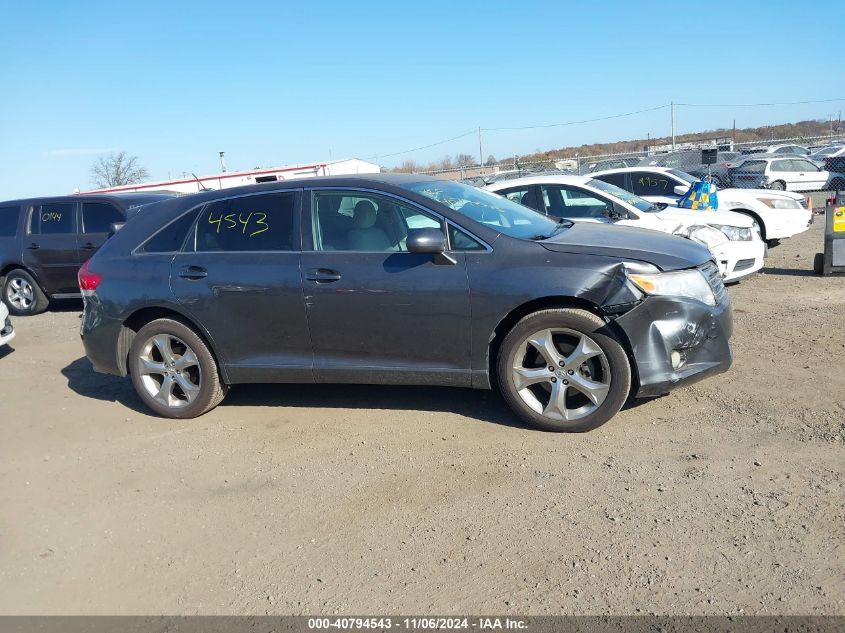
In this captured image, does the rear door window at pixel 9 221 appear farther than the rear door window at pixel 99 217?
Yes

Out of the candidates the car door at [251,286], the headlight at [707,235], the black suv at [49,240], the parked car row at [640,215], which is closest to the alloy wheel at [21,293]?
the black suv at [49,240]

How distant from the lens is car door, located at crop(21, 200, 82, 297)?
10305 mm

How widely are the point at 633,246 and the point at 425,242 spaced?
1357mm

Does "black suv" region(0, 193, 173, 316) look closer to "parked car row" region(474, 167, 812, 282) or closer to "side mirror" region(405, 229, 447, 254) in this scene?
"parked car row" region(474, 167, 812, 282)

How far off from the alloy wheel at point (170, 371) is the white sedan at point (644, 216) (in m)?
4.99

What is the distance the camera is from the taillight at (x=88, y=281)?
18.2 ft

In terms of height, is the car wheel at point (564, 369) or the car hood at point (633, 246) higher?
the car hood at point (633, 246)

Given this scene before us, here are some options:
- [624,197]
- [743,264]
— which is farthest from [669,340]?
[624,197]

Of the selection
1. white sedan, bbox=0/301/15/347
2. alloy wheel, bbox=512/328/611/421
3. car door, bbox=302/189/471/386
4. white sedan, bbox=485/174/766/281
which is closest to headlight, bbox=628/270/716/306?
alloy wheel, bbox=512/328/611/421

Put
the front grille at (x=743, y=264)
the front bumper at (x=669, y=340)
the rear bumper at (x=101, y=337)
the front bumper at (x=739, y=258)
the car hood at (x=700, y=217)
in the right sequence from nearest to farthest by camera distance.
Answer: the front bumper at (x=669, y=340)
the rear bumper at (x=101, y=337)
the front bumper at (x=739, y=258)
the front grille at (x=743, y=264)
the car hood at (x=700, y=217)

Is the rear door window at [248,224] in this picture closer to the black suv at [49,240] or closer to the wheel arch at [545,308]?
the wheel arch at [545,308]

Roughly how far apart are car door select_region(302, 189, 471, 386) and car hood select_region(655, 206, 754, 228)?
5034 mm

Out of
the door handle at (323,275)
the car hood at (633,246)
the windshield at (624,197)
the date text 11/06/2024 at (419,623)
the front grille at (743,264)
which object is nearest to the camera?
the date text 11/06/2024 at (419,623)

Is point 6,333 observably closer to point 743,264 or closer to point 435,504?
point 435,504
